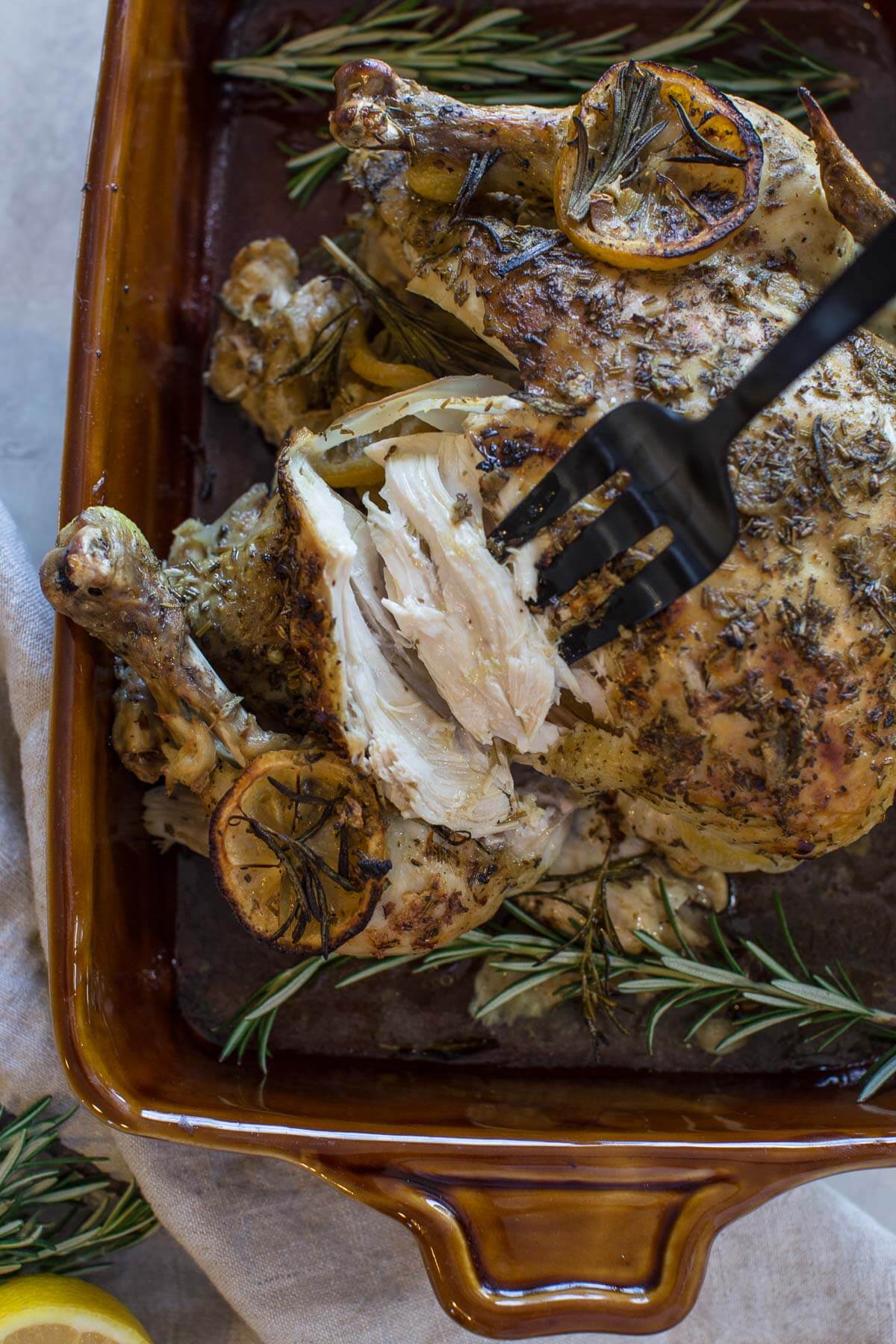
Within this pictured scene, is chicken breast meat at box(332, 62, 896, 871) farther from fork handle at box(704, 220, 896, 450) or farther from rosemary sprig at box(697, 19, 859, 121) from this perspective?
rosemary sprig at box(697, 19, 859, 121)

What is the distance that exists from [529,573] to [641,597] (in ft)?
0.51

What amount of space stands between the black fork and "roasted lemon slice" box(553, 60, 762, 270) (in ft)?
1.00

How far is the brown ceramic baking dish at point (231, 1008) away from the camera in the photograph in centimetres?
164

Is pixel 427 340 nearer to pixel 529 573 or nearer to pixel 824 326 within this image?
pixel 529 573

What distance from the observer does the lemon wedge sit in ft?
5.91

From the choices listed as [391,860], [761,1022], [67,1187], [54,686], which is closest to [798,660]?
[391,860]

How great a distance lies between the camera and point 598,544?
145 centimetres

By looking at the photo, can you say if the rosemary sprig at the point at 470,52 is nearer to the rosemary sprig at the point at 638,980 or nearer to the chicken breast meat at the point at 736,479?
the chicken breast meat at the point at 736,479

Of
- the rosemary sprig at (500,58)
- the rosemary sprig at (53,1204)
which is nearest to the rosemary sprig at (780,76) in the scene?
the rosemary sprig at (500,58)

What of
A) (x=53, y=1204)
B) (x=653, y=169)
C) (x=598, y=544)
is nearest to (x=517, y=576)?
(x=598, y=544)

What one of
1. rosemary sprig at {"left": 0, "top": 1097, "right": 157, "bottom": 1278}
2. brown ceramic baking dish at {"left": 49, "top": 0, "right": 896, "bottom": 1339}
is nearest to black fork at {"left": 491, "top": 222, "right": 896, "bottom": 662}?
brown ceramic baking dish at {"left": 49, "top": 0, "right": 896, "bottom": 1339}

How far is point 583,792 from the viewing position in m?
1.79

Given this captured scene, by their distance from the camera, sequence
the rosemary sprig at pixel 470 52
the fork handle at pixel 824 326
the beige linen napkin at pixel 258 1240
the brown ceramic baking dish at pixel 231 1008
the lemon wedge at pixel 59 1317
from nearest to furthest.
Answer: the fork handle at pixel 824 326
the brown ceramic baking dish at pixel 231 1008
the lemon wedge at pixel 59 1317
the beige linen napkin at pixel 258 1240
the rosemary sprig at pixel 470 52

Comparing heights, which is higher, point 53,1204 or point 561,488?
point 561,488
